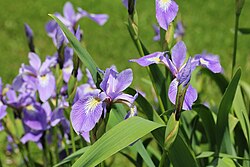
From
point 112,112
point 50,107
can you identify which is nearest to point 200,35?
point 50,107

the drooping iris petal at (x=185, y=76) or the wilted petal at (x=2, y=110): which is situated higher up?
the drooping iris petal at (x=185, y=76)

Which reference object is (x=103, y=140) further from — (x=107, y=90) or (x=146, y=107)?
(x=146, y=107)

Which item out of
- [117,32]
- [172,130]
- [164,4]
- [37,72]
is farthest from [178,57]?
[117,32]

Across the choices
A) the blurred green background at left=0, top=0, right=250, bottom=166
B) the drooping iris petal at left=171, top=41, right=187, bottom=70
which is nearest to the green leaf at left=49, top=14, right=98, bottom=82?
the drooping iris petal at left=171, top=41, right=187, bottom=70

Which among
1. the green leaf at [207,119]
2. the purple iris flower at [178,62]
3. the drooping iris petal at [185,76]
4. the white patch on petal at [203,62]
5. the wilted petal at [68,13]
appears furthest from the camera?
the wilted petal at [68,13]

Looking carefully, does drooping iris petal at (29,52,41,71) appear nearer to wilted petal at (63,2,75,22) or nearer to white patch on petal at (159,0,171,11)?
wilted petal at (63,2,75,22)

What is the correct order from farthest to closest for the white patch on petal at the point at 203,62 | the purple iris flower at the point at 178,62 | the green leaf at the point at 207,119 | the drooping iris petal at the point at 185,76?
the green leaf at the point at 207,119 < the white patch on petal at the point at 203,62 < the purple iris flower at the point at 178,62 < the drooping iris petal at the point at 185,76

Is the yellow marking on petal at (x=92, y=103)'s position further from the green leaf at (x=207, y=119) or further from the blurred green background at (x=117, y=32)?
the blurred green background at (x=117, y=32)

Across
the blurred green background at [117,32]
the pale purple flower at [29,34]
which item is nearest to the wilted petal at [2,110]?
the pale purple flower at [29,34]
